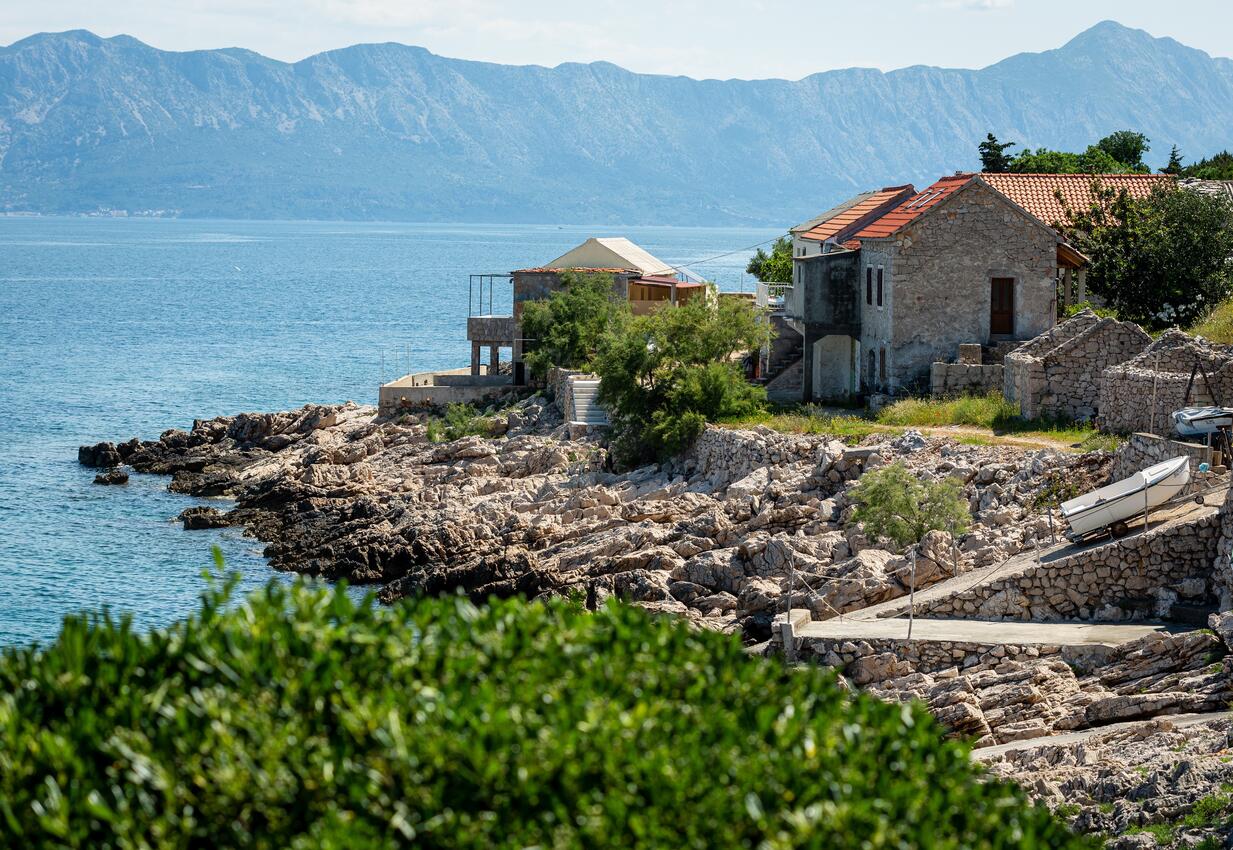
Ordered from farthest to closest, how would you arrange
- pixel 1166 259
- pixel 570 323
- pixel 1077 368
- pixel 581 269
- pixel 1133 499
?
pixel 581 269 → pixel 570 323 → pixel 1166 259 → pixel 1077 368 → pixel 1133 499

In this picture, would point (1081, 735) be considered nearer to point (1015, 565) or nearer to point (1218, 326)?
point (1015, 565)

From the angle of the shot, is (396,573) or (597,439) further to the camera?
(597,439)

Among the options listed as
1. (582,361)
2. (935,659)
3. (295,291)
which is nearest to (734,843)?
(935,659)

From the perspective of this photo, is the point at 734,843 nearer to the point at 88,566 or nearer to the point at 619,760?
the point at 619,760

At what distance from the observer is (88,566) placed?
135 ft

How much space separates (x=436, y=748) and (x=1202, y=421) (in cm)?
2054

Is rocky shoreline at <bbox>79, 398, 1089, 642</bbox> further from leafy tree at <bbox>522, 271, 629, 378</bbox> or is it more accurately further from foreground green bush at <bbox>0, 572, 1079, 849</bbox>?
foreground green bush at <bbox>0, 572, 1079, 849</bbox>

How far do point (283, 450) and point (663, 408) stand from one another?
19.3 meters

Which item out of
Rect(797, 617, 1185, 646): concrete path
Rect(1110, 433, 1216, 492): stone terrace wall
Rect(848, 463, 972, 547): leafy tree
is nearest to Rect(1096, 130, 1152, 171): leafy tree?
Rect(1110, 433, 1216, 492): stone terrace wall

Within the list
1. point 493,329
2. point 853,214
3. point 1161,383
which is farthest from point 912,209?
point 493,329

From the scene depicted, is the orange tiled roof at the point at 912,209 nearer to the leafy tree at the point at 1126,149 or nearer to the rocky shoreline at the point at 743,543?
the rocky shoreline at the point at 743,543

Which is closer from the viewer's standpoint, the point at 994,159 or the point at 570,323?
the point at 570,323

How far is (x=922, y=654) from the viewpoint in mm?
22578

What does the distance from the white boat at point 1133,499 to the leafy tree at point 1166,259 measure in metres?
19.0
